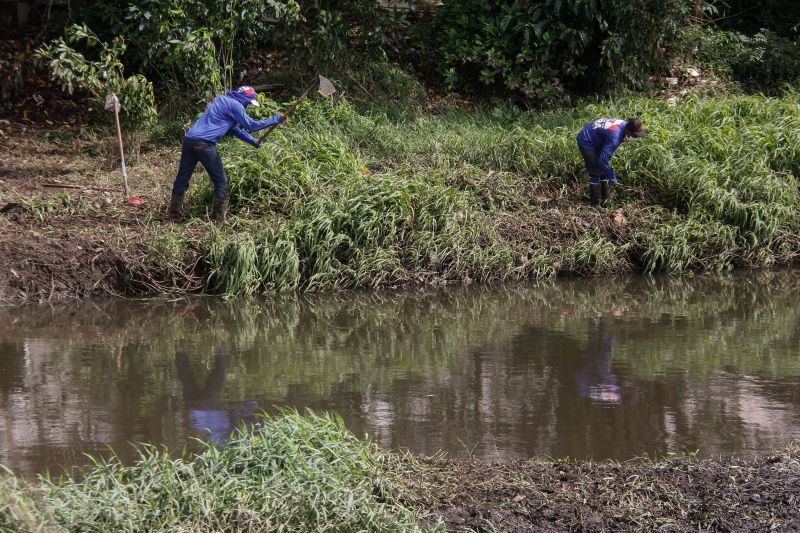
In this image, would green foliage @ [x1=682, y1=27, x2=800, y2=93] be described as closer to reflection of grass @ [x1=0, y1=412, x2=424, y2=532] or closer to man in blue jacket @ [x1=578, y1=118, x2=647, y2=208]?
man in blue jacket @ [x1=578, y1=118, x2=647, y2=208]

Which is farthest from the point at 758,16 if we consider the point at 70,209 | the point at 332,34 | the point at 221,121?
the point at 70,209

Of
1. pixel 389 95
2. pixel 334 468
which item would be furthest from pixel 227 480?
pixel 389 95

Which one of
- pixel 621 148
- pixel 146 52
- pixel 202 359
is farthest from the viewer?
pixel 146 52

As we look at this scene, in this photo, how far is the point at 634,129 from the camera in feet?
37.4

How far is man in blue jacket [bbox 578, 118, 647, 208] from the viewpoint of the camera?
454 inches

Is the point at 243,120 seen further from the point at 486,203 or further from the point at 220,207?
the point at 486,203

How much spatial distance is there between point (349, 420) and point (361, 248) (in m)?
4.10

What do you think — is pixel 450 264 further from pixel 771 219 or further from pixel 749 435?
pixel 749 435

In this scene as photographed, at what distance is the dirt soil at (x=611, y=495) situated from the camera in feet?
16.3

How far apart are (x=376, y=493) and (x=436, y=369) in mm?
2972

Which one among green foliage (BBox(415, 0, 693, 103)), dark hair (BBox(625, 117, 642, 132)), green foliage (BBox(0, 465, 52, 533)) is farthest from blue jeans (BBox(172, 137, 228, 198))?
green foliage (BBox(0, 465, 52, 533))

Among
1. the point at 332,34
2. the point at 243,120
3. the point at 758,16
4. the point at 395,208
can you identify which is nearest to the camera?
the point at 243,120

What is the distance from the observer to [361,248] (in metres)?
10.7

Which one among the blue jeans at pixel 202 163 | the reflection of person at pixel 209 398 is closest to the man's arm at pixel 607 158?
the blue jeans at pixel 202 163
